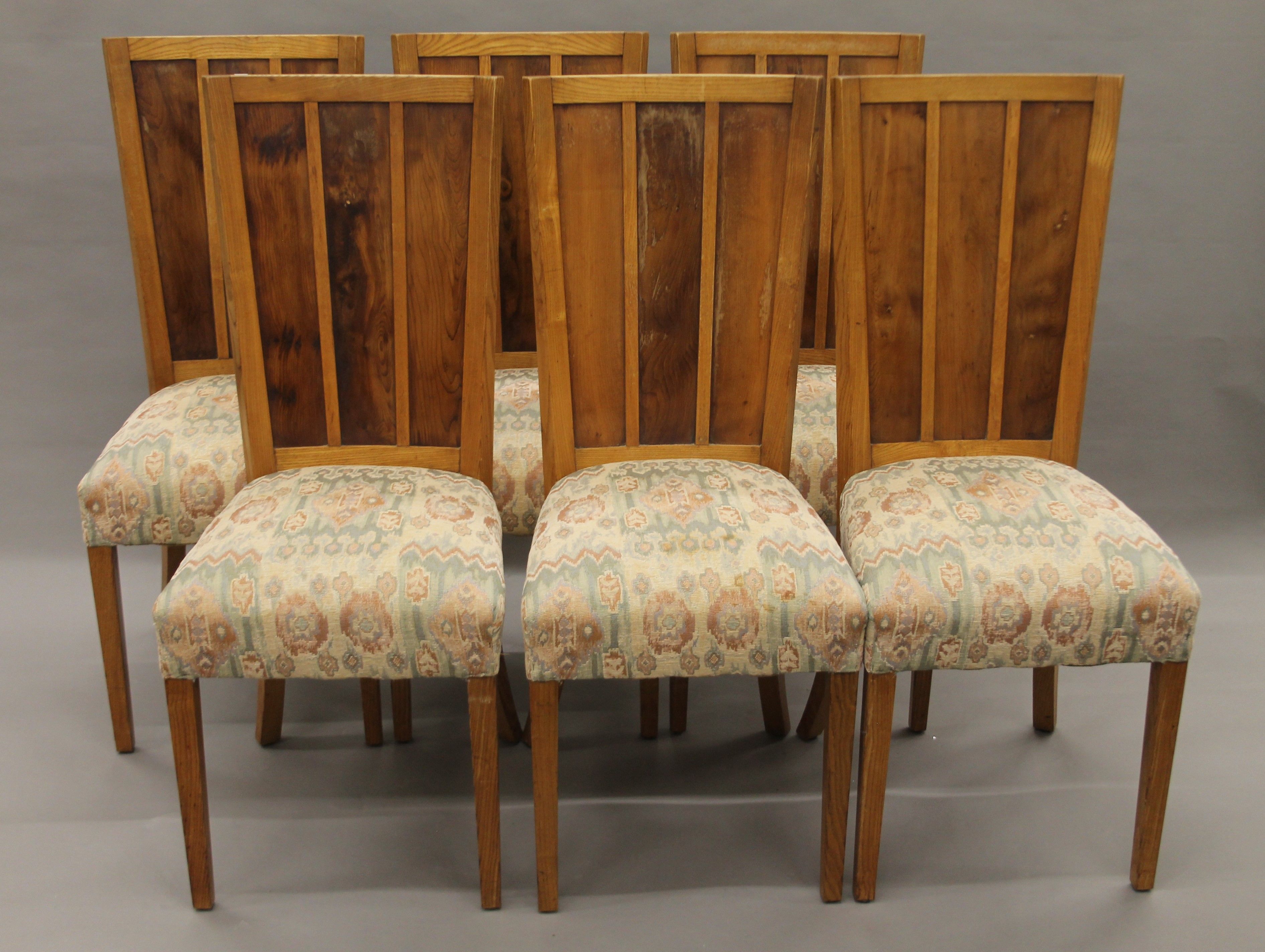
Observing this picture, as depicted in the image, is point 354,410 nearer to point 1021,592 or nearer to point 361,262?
point 361,262

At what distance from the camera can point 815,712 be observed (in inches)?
78.7

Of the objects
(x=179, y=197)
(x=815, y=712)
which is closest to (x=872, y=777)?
(x=815, y=712)

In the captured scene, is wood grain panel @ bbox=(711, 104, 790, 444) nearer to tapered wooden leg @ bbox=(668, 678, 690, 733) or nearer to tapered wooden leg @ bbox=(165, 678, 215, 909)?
tapered wooden leg @ bbox=(668, 678, 690, 733)

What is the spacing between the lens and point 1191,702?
7.14ft

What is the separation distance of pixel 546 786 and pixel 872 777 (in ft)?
1.45

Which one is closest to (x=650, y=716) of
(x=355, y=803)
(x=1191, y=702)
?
(x=355, y=803)

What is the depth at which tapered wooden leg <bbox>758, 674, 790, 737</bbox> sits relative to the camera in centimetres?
201

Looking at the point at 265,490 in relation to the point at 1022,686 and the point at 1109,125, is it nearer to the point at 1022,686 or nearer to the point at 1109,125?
the point at 1109,125

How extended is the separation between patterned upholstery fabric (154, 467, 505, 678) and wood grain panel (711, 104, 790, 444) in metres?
0.45

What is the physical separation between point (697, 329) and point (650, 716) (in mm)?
740

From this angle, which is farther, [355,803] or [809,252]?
[809,252]

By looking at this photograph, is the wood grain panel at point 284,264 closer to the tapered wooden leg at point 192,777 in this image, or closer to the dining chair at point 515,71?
the tapered wooden leg at point 192,777

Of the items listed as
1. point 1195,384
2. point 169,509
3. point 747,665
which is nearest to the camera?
point 747,665

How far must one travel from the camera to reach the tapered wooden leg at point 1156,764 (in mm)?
1538
